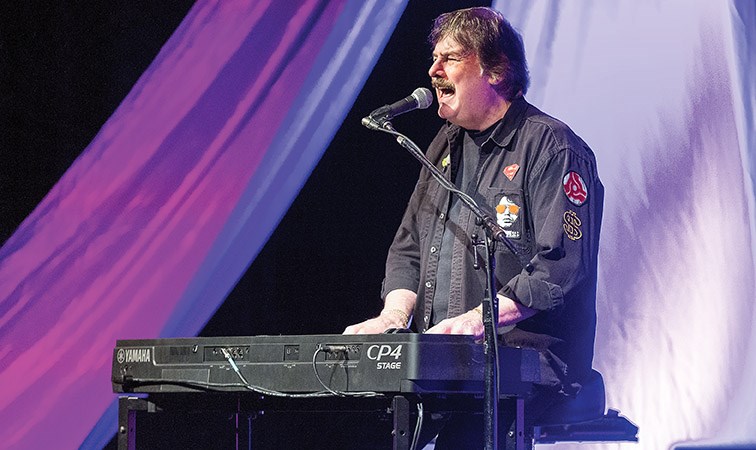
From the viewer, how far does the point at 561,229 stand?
2520 mm

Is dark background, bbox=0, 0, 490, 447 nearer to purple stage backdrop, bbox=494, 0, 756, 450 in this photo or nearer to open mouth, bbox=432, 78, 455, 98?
purple stage backdrop, bbox=494, 0, 756, 450

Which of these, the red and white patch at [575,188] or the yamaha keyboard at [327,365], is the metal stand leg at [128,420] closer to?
the yamaha keyboard at [327,365]

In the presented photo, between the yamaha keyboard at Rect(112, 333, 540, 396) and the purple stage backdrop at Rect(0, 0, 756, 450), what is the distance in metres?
1.24

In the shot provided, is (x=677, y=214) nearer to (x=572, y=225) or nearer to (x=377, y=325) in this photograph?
(x=572, y=225)

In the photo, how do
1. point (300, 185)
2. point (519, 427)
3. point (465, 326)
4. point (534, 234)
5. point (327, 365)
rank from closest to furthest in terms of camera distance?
point (327, 365) < point (519, 427) < point (465, 326) < point (534, 234) < point (300, 185)

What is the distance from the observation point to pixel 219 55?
3.81 m

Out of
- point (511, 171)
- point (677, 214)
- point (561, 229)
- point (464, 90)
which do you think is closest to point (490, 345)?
point (561, 229)

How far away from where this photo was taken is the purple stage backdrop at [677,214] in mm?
3398

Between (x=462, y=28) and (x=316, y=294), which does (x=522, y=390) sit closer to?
(x=462, y=28)

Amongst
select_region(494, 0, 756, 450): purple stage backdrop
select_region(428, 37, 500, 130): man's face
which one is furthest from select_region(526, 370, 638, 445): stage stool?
select_region(494, 0, 756, 450): purple stage backdrop

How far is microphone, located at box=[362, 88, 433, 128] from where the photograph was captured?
2389 millimetres

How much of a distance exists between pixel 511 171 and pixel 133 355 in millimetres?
1075

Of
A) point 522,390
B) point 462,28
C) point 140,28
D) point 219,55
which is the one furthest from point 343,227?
point 522,390

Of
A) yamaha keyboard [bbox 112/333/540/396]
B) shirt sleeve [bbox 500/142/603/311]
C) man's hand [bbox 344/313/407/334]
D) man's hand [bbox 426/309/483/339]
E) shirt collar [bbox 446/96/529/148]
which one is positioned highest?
shirt collar [bbox 446/96/529/148]
